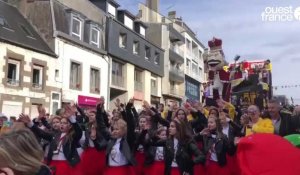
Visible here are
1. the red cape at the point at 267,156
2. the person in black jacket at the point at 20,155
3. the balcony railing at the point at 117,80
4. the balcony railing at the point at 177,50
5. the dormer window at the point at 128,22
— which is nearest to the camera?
the red cape at the point at 267,156

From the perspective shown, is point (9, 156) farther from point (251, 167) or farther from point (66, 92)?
point (66, 92)

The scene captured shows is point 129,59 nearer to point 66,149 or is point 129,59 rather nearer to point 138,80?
point 138,80

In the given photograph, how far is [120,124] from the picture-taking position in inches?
300

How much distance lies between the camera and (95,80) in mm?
29141

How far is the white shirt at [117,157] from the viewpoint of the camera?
298 inches

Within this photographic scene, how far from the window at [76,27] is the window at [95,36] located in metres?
1.32

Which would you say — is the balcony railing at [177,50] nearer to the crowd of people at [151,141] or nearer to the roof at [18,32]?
the roof at [18,32]

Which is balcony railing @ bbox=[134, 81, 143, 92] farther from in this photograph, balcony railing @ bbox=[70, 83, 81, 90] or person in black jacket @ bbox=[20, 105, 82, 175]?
person in black jacket @ bbox=[20, 105, 82, 175]

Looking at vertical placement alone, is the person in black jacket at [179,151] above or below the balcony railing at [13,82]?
below

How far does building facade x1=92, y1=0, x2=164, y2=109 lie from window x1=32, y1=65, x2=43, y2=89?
24.9 ft

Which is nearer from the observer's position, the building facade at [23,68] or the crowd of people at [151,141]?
the crowd of people at [151,141]

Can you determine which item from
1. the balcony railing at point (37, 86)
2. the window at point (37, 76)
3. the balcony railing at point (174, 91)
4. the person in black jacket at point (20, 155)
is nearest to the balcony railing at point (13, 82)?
the balcony railing at point (37, 86)

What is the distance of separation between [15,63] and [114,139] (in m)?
15.7

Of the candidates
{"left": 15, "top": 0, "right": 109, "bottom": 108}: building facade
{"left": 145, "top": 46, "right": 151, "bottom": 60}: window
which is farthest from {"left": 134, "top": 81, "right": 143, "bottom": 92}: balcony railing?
{"left": 15, "top": 0, "right": 109, "bottom": 108}: building facade
